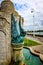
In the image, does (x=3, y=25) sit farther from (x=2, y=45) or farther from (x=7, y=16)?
(x=2, y=45)

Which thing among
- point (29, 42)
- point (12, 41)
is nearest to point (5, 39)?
point (12, 41)

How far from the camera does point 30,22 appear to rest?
77.8 inches

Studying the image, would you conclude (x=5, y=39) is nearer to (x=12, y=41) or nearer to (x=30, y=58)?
(x=12, y=41)

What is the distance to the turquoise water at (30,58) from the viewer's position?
6.36 feet

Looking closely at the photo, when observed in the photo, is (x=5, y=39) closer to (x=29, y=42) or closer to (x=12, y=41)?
(x=12, y=41)

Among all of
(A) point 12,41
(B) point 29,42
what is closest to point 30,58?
(B) point 29,42

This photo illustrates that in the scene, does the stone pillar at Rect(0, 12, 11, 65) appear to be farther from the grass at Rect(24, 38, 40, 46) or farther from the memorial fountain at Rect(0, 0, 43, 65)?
the grass at Rect(24, 38, 40, 46)

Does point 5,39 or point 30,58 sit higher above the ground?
point 5,39

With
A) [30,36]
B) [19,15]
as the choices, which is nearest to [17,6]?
[19,15]

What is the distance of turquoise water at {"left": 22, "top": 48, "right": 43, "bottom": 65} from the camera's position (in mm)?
1938

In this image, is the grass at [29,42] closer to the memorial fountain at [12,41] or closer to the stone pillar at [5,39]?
the memorial fountain at [12,41]

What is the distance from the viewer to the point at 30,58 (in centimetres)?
195

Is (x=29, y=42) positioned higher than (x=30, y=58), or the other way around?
(x=29, y=42)

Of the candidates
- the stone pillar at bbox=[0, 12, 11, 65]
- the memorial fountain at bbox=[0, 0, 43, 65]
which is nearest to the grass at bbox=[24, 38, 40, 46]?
the memorial fountain at bbox=[0, 0, 43, 65]
